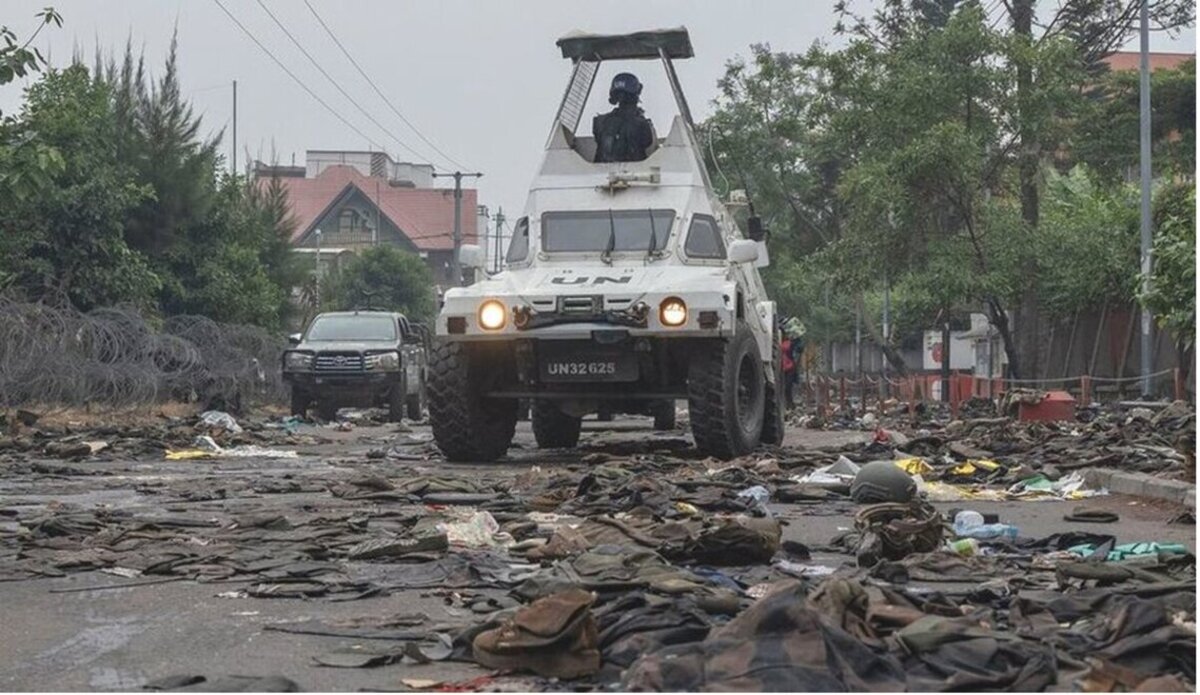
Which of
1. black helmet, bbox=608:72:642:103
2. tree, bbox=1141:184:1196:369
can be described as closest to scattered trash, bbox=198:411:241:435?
black helmet, bbox=608:72:642:103

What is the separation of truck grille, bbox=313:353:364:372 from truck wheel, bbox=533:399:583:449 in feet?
29.0

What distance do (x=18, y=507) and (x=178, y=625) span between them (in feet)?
16.5

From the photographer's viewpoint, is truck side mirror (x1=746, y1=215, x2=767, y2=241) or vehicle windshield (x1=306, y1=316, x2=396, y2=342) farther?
vehicle windshield (x1=306, y1=316, x2=396, y2=342)

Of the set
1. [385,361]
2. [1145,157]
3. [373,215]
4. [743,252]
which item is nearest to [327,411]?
[385,361]

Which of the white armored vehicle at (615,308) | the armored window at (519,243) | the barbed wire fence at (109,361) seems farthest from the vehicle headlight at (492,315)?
the barbed wire fence at (109,361)

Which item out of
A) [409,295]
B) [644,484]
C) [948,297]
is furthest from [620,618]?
[409,295]

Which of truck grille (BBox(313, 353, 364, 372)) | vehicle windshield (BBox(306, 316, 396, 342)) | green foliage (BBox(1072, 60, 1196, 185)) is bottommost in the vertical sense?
truck grille (BBox(313, 353, 364, 372))

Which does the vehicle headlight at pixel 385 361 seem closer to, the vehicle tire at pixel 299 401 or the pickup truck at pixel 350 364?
the pickup truck at pixel 350 364

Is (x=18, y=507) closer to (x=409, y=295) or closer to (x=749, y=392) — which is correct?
(x=749, y=392)

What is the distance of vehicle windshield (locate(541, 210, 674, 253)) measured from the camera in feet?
52.0

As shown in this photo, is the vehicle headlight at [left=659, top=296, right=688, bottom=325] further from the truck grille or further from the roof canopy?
the truck grille

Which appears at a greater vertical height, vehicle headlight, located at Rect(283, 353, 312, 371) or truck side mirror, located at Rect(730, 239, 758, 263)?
truck side mirror, located at Rect(730, 239, 758, 263)

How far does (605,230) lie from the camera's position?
1605 cm

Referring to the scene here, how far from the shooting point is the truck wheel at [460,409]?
1477 cm
